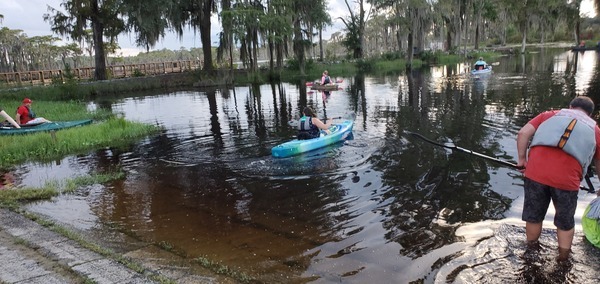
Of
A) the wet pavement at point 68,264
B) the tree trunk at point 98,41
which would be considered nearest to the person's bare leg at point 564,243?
the wet pavement at point 68,264

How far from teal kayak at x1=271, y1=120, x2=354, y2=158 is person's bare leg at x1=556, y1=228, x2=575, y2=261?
6.20 metres

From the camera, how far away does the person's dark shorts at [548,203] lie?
4363 mm

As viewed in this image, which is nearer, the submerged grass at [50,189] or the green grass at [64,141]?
the submerged grass at [50,189]

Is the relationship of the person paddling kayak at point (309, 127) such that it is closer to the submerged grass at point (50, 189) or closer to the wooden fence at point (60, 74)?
the submerged grass at point (50, 189)

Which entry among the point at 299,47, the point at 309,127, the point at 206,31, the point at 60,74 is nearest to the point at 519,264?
the point at 309,127

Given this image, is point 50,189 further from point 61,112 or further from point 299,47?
point 299,47

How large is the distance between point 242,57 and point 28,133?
2495 centimetres

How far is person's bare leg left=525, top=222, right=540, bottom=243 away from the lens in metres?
4.76

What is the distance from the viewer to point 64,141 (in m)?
11.8

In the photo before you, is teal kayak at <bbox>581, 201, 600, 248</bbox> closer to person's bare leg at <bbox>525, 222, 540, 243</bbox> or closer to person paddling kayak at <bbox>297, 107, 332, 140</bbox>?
person's bare leg at <bbox>525, 222, 540, 243</bbox>

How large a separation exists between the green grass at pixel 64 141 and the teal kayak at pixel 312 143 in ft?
17.8

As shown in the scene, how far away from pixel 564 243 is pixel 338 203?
325cm

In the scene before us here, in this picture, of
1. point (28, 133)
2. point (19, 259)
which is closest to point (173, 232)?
point (19, 259)

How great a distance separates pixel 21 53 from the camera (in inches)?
2788
